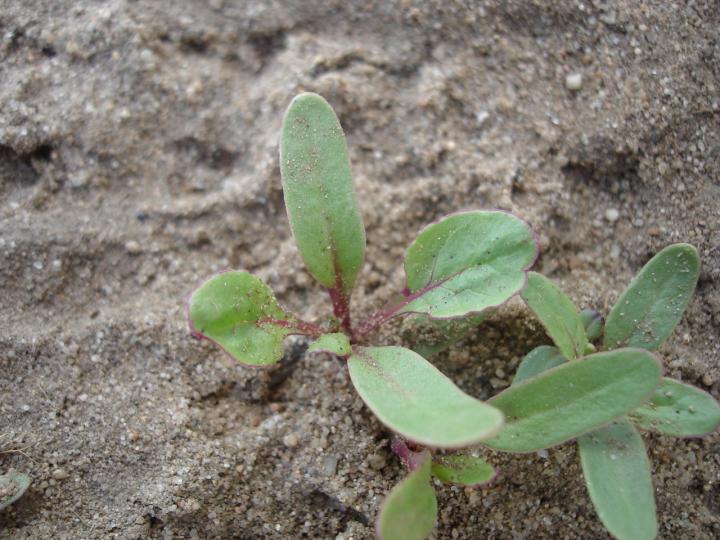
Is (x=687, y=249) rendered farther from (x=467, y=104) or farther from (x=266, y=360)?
(x=266, y=360)

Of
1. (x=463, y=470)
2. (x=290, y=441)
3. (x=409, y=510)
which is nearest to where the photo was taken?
(x=409, y=510)

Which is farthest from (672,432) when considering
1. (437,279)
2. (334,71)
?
(334,71)

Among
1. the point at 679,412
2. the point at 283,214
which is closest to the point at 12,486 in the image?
the point at 283,214

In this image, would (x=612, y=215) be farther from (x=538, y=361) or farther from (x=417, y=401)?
(x=417, y=401)

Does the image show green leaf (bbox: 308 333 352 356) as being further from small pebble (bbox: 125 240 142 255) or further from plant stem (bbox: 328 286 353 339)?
small pebble (bbox: 125 240 142 255)

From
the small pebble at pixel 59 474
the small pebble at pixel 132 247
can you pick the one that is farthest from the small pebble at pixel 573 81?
the small pebble at pixel 59 474

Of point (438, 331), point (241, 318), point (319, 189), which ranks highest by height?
point (319, 189)

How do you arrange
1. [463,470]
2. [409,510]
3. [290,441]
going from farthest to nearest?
[290,441]
[463,470]
[409,510]

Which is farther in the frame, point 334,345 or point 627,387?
point 334,345
